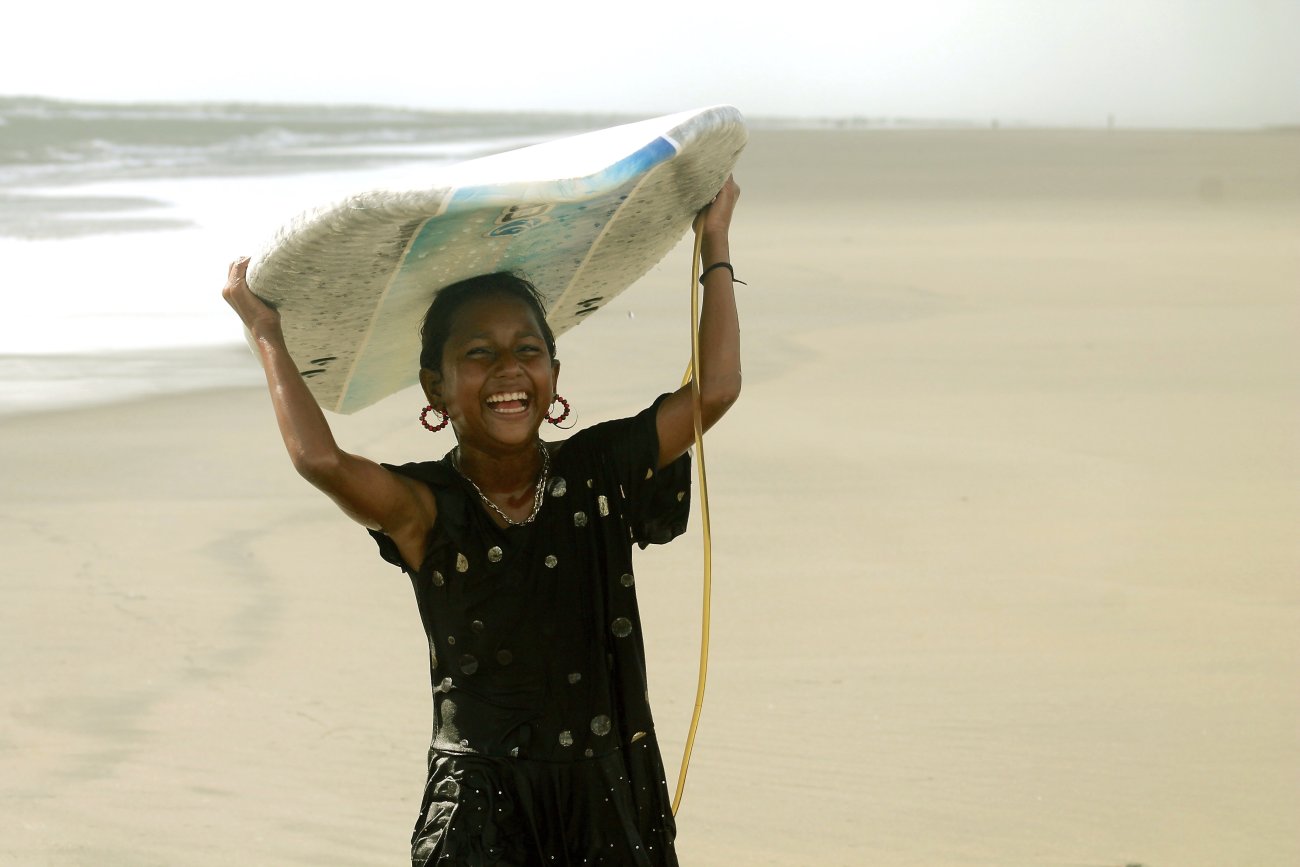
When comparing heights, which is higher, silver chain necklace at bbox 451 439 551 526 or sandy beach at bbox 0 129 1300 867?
silver chain necklace at bbox 451 439 551 526

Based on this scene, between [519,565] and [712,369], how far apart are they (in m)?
0.42

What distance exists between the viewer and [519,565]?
98.7 inches

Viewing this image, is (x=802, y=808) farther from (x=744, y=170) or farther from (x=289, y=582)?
(x=744, y=170)

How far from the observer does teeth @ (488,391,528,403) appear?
97.9 inches

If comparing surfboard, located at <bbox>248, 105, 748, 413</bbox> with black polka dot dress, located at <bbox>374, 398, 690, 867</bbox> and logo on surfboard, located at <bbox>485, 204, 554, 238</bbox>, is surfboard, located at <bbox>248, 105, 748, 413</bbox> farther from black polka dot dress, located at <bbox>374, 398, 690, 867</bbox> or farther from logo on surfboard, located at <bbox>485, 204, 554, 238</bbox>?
black polka dot dress, located at <bbox>374, 398, 690, 867</bbox>

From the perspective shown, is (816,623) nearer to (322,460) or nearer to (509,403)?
(509,403)

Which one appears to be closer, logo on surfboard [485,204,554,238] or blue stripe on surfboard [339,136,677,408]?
blue stripe on surfboard [339,136,677,408]

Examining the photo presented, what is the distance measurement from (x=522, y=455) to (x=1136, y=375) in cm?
809

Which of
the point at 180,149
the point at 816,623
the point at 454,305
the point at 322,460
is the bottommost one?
the point at 180,149

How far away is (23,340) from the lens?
37.5ft

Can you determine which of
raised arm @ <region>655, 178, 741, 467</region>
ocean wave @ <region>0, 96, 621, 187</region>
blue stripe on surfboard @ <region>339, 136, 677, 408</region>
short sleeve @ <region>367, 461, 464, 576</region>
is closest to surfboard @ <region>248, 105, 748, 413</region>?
blue stripe on surfboard @ <region>339, 136, 677, 408</region>

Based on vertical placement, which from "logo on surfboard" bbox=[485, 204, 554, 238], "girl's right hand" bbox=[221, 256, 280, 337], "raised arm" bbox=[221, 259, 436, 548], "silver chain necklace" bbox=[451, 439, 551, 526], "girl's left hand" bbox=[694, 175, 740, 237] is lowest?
"silver chain necklace" bbox=[451, 439, 551, 526]

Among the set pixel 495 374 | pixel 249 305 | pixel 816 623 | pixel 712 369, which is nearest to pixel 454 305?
pixel 495 374

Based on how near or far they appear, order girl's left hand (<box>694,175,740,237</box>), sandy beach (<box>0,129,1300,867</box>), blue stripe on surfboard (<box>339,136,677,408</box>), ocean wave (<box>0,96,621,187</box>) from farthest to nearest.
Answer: ocean wave (<box>0,96,621,187</box>), sandy beach (<box>0,129,1300,867</box>), girl's left hand (<box>694,175,740,237</box>), blue stripe on surfboard (<box>339,136,677,408</box>)
